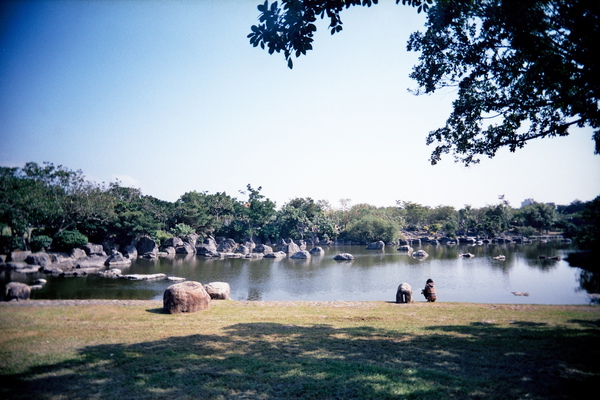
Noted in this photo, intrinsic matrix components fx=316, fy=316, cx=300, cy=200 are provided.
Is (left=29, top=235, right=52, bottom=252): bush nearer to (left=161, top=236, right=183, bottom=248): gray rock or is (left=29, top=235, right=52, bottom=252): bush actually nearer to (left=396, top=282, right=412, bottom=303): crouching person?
(left=161, top=236, right=183, bottom=248): gray rock

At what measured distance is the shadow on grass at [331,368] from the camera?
4.82 meters

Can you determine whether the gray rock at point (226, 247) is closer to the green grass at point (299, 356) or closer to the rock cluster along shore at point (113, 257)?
the rock cluster along shore at point (113, 257)

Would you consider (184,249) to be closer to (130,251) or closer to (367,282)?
(130,251)

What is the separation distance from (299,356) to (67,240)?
133 feet

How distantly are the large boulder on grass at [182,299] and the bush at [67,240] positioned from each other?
33.3 metres

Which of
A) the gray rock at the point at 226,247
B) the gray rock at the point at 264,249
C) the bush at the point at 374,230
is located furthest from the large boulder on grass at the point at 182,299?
the bush at the point at 374,230

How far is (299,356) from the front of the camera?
254 inches

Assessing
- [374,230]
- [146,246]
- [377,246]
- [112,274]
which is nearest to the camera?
[112,274]

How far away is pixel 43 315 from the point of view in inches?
418

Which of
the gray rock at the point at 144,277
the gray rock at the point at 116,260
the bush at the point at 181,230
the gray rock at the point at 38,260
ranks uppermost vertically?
the bush at the point at 181,230

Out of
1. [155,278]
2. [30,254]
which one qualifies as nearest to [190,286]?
[155,278]

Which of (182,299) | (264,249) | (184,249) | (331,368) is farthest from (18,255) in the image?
(331,368)

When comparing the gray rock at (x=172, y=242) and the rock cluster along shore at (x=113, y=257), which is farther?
the gray rock at (x=172, y=242)

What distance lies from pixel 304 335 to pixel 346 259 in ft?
118
